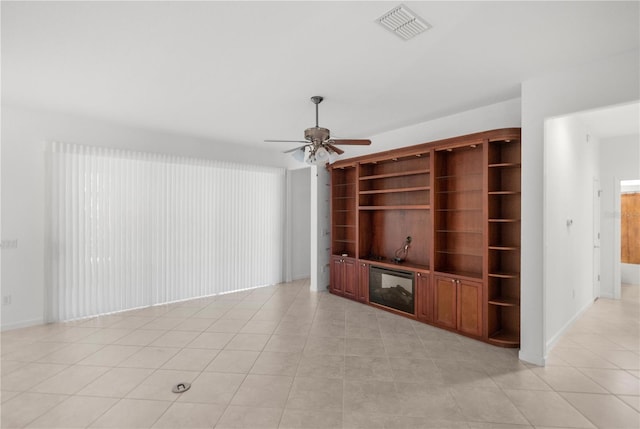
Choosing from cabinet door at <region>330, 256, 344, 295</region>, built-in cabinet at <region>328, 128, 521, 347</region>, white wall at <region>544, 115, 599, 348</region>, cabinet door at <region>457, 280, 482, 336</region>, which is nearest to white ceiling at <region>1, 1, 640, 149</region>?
built-in cabinet at <region>328, 128, 521, 347</region>

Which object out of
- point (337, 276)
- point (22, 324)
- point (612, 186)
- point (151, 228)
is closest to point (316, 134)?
point (337, 276)

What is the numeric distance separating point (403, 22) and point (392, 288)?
385cm

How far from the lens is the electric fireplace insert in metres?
4.69

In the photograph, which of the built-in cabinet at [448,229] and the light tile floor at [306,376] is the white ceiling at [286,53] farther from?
the light tile floor at [306,376]

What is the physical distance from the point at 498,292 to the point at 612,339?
1529 mm

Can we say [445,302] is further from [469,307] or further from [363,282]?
[363,282]

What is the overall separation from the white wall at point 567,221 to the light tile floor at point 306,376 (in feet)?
1.42

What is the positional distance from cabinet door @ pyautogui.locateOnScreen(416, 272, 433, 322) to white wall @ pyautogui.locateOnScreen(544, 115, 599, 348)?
1.38m

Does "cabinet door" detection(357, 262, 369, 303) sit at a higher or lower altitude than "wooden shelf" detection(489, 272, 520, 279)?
lower

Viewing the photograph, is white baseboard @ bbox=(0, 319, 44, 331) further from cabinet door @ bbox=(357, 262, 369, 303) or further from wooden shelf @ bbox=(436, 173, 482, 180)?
wooden shelf @ bbox=(436, 173, 482, 180)

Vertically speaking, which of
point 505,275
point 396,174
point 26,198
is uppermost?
point 396,174

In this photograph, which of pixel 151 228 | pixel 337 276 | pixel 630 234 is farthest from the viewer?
pixel 630 234

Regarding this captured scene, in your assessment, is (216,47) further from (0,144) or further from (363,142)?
(0,144)

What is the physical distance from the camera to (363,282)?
544 cm
